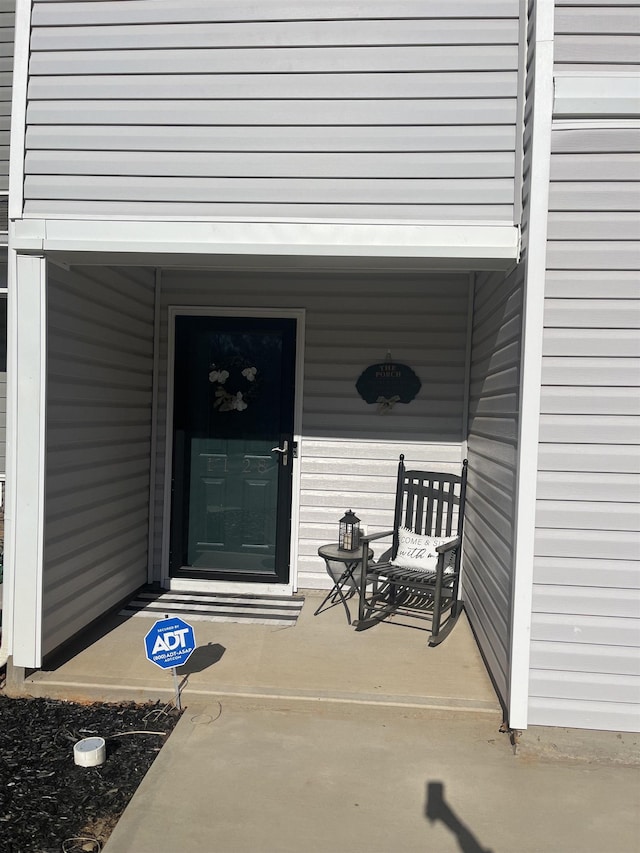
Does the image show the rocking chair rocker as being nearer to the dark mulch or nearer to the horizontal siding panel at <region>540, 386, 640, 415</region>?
the horizontal siding panel at <region>540, 386, 640, 415</region>

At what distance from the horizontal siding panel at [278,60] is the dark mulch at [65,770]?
9.61ft

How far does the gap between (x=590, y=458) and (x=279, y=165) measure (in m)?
1.87

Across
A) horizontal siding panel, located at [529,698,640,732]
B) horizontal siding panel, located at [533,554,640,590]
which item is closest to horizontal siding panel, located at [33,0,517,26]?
horizontal siding panel, located at [533,554,640,590]

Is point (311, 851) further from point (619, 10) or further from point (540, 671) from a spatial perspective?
point (619, 10)

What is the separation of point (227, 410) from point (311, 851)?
298 cm

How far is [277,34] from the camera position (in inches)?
113

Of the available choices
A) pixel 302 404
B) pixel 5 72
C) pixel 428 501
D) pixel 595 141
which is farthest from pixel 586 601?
pixel 5 72

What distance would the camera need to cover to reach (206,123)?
291 cm

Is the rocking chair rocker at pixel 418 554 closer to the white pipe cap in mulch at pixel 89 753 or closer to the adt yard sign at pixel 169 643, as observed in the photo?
the adt yard sign at pixel 169 643

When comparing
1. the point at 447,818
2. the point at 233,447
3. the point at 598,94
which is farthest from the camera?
the point at 233,447

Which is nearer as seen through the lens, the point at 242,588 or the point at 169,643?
the point at 169,643

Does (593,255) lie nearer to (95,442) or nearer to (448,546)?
(448,546)

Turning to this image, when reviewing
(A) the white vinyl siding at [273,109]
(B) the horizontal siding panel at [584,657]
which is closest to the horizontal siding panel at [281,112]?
(A) the white vinyl siding at [273,109]

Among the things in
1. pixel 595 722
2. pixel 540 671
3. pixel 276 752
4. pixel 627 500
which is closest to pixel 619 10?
pixel 627 500
